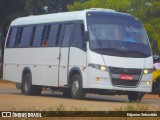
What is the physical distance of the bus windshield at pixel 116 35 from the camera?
21.4m

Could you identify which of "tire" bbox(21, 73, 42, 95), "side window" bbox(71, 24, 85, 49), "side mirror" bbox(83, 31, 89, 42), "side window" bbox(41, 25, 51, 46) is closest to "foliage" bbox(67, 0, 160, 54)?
"tire" bbox(21, 73, 42, 95)

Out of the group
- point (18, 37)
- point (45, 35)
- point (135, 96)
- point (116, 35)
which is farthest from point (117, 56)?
point (18, 37)

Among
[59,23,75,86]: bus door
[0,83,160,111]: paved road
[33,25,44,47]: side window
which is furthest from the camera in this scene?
[33,25,44,47]: side window

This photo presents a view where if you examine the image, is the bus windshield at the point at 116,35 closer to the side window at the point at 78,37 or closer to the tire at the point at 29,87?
the side window at the point at 78,37

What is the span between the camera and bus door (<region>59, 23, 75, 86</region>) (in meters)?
22.7

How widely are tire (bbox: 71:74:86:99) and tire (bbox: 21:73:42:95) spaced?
3.95 m

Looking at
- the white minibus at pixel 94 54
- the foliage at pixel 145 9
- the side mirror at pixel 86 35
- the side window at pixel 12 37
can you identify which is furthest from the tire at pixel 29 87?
the foliage at pixel 145 9

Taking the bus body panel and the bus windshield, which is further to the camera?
the bus body panel

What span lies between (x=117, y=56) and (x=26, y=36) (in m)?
6.37

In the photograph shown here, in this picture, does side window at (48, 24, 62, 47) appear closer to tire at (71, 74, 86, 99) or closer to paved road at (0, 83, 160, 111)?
tire at (71, 74, 86, 99)

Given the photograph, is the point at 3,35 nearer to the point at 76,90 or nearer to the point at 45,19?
the point at 45,19

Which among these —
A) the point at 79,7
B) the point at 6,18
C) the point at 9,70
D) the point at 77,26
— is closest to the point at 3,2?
the point at 6,18

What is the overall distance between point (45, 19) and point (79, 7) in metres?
18.0

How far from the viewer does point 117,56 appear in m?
21.3
